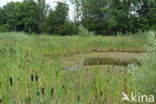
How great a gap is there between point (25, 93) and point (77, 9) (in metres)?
25.5

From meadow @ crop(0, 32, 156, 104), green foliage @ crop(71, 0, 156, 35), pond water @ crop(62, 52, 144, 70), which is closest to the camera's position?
meadow @ crop(0, 32, 156, 104)

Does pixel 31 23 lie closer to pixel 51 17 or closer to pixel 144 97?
pixel 51 17

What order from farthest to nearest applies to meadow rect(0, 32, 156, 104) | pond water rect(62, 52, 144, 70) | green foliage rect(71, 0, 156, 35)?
green foliage rect(71, 0, 156, 35) < pond water rect(62, 52, 144, 70) < meadow rect(0, 32, 156, 104)

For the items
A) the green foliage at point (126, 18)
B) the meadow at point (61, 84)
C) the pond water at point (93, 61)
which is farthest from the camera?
the green foliage at point (126, 18)

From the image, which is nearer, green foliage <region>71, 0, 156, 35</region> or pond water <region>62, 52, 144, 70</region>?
pond water <region>62, 52, 144, 70</region>

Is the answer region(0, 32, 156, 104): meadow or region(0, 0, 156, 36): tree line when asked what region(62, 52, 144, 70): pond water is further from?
region(0, 0, 156, 36): tree line

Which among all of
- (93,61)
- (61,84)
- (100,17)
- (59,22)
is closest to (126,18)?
(100,17)

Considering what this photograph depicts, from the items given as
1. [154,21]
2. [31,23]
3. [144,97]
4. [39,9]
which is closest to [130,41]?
[144,97]

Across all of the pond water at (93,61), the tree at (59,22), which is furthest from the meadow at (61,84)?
the tree at (59,22)

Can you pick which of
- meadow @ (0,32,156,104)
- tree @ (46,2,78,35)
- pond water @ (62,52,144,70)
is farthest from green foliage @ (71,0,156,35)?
meadow @ (0,32,156,104)

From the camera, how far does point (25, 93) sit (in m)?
2.10

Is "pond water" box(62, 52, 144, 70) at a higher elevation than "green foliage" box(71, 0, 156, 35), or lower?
lower

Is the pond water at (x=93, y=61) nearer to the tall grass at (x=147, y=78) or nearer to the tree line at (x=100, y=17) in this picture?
the tall grass at (x=147, y=78)

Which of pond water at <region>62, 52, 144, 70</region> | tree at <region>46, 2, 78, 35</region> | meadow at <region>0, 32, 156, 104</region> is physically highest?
tree at <region>46, 2, 78, 35</region>
